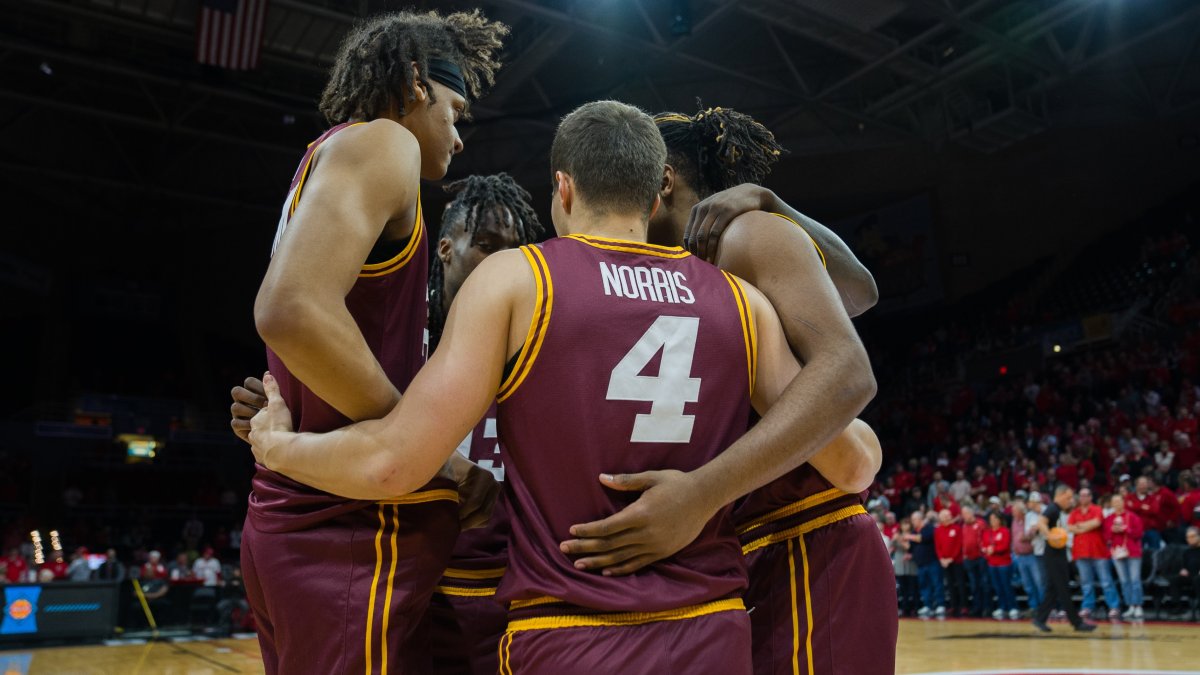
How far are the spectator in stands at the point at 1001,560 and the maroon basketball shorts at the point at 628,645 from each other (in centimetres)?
1114

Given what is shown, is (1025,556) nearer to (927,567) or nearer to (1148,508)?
(1148,508)

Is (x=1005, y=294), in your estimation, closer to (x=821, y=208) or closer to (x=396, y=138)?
(x=821, y=208)

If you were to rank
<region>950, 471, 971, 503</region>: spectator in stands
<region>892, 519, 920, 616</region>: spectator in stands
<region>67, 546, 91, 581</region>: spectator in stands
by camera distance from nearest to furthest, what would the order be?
<region>67, 546, 91, 581</region>: spectator in stands
<region>892, 519, 920, 616</region>: spectator in stands
<region>950, 471, 971, 503</region>: spectator in stands

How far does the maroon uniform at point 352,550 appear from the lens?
1971 millimetres

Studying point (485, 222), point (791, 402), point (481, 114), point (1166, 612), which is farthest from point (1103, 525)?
point (481, 114)

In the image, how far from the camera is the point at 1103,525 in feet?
35.9

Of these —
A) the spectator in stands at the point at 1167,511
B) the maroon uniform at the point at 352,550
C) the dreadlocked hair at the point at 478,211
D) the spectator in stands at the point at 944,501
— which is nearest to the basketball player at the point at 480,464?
the dreadlocked hair at the point at 478,211

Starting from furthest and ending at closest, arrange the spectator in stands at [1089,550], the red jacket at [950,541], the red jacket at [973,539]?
the red jacket at [950,541]
the red jacket at [973,539]
the spectator in stands at [1089,550]

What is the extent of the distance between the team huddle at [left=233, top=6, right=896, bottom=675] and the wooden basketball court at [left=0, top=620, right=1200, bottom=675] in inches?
220

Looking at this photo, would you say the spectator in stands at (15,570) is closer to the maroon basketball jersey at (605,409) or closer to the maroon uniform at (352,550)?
the maroon uniform at (352,550)

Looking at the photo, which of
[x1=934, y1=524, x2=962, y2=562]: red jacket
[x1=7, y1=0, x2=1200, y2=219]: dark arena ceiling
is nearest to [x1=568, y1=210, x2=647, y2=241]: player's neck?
[x1=934, y1=524, x2=962, y2=562]: red jacket

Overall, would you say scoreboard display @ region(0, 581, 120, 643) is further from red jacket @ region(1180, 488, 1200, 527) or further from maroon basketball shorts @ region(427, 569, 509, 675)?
red jacket @ region(1180, 488, 1200, 527)

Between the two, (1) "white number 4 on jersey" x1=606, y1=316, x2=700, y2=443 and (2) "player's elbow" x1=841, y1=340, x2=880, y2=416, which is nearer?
(1) "white number 4 on jersey" x1=606, y1=316, x2=700, y2=443

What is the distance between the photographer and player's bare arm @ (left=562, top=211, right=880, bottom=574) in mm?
1793
